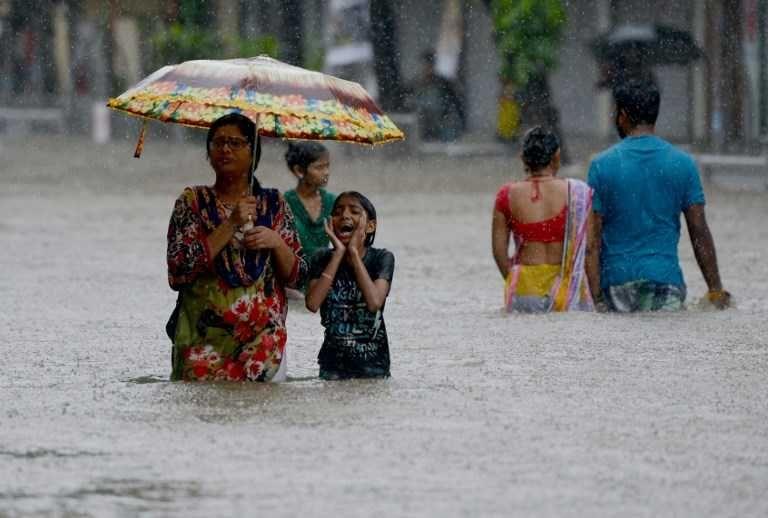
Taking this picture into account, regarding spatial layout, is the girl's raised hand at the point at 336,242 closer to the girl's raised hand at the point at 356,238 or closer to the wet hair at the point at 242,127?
the girl's raised hand at the point at 356,238

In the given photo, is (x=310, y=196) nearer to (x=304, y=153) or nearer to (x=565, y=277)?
(x=304, y=153)

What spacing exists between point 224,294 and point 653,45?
2198cm

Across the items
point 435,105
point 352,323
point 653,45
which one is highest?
point 653,45

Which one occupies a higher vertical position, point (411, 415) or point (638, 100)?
point (638, 100)

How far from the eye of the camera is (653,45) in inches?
1152

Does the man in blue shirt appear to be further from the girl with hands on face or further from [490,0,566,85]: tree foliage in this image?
[490,0,566,85]: tree foliage

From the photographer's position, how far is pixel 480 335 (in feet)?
34.9

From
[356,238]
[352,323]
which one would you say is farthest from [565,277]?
[356,238]

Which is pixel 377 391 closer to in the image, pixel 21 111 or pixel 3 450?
pixel 3 450

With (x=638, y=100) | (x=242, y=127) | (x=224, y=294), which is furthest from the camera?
(x=638, y=100)

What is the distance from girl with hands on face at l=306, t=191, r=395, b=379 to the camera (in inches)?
323

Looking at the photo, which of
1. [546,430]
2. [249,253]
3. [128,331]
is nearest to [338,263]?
[249,253]

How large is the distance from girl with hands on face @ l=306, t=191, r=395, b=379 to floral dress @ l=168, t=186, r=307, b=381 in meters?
0.16

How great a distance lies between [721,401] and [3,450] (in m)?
3.00
